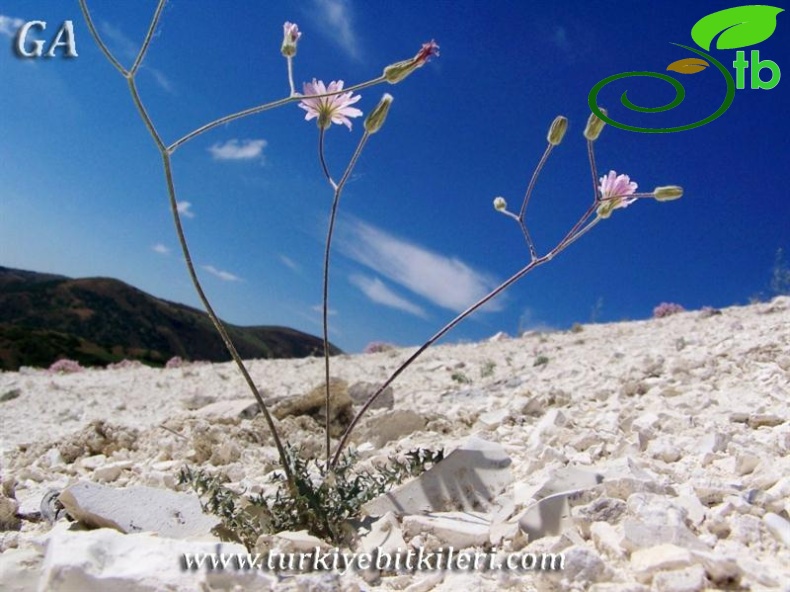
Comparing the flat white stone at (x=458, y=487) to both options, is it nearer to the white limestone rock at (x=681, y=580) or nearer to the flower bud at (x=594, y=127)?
the white limestone rock at (x=681, y=580)

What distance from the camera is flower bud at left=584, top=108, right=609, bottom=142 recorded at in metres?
3.35

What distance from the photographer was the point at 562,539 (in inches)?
90.2

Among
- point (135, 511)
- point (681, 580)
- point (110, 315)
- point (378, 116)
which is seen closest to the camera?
point (681, 580)

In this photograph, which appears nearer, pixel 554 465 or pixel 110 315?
pixel 554 465

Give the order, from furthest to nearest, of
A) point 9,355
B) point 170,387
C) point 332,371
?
point 9,355 → point 332,371 → point 170,387

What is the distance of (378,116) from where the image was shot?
308 centimetres

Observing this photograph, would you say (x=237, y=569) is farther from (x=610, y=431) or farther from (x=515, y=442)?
(x=610, y=431)

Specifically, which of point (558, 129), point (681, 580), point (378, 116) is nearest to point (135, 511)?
point (378, 116)

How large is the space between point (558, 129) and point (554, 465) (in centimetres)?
154

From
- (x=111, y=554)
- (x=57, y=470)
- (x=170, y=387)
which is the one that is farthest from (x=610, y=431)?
(x=170, y=387)

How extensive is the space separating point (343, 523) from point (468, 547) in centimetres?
55

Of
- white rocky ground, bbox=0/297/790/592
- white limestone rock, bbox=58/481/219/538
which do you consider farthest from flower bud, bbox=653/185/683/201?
white limestone rock, bbox=58/481/219/538

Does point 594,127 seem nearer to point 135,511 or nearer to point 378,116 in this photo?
point 378,116

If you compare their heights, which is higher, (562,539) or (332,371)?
(332,371)
